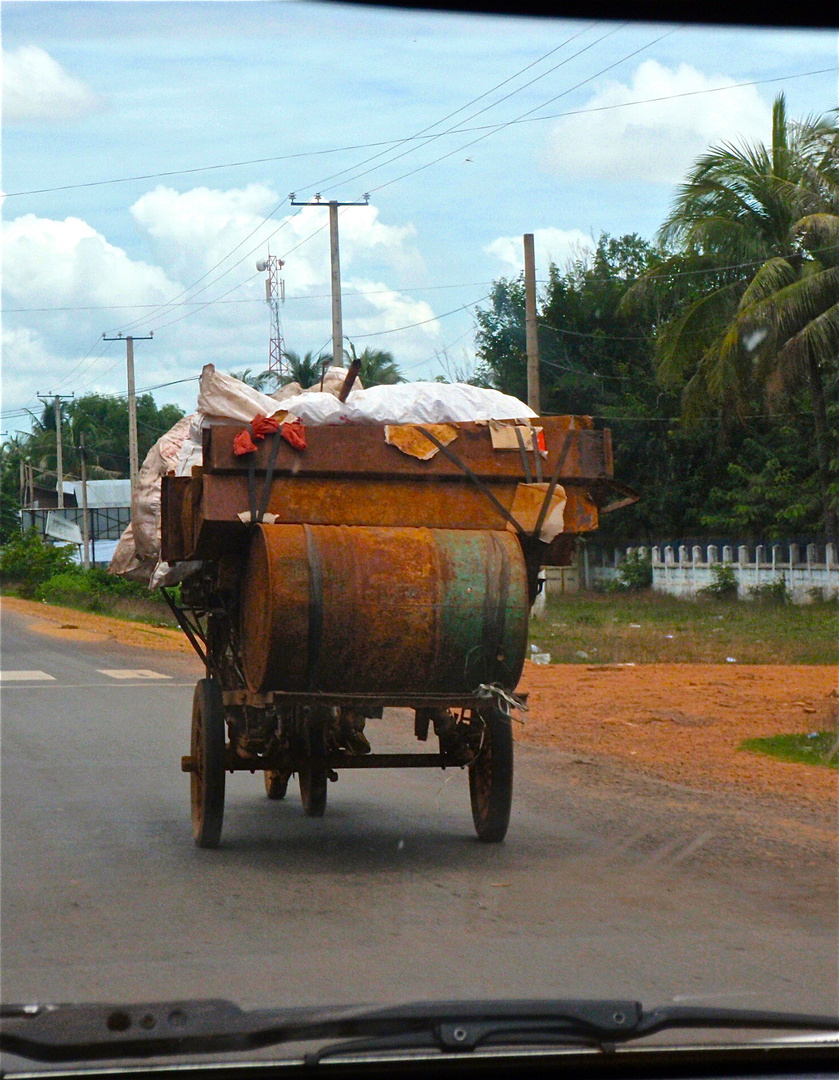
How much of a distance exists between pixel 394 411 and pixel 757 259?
22937mm

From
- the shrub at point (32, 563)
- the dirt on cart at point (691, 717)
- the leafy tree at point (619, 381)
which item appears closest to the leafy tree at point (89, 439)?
the shrub at point (32, 563)

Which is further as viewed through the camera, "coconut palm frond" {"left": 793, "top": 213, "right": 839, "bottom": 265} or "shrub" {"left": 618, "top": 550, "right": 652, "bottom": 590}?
"shrub" {"left": 618, "top": 550, "right": 652, "bottom": 590}

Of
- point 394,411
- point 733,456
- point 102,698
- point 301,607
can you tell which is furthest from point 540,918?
point 733,456

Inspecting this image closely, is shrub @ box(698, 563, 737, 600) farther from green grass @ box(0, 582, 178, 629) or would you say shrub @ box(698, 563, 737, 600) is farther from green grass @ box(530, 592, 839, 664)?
green grass @ box(0, 582, 178, 629)

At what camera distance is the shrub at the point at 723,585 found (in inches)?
1420

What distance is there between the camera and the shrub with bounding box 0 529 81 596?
55781mm

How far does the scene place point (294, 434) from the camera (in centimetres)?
737

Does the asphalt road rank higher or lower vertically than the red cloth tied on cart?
lower

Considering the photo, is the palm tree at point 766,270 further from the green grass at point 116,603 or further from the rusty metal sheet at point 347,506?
the rusty metal sheet at point 347,506

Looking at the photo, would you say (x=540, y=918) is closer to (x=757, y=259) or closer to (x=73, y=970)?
(x=73, y=970)

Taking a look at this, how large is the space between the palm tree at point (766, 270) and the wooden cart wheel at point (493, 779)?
2014 cm

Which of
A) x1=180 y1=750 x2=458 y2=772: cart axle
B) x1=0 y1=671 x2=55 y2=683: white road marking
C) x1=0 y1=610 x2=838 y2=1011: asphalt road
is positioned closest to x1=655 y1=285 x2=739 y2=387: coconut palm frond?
x1=0 y1=671 x2=55 y2=683: white road marking

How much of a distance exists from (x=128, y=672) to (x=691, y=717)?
32.1 feet

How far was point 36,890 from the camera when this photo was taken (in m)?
6.84
